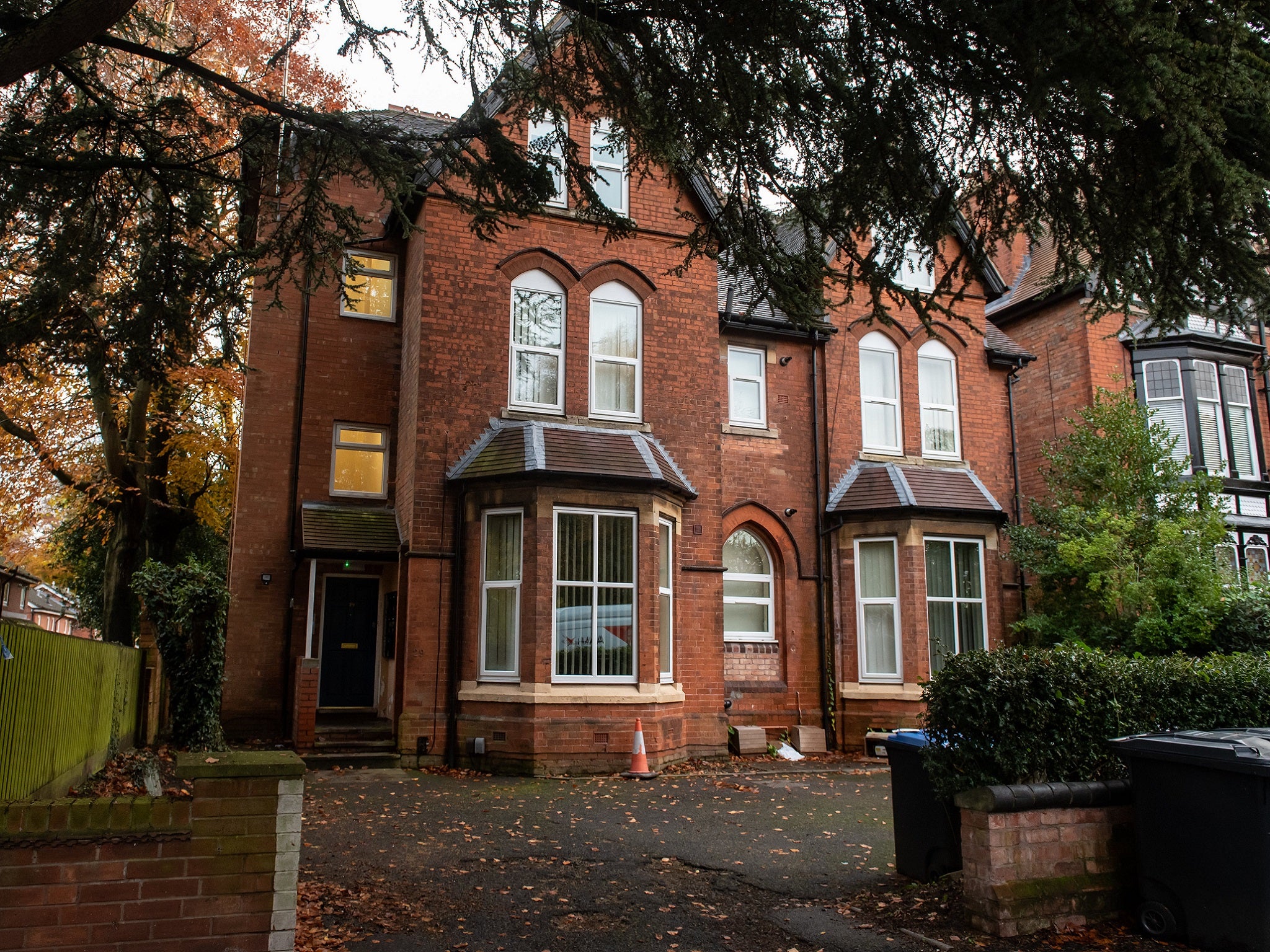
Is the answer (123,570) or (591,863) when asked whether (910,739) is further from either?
(123,570)

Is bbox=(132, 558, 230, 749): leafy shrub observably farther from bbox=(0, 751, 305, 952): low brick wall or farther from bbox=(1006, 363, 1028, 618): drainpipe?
bbox=(1006, 363, 1028, 618): drainpipe

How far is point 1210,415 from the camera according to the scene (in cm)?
2062

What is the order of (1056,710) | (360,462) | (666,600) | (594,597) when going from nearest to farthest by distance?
(1056,710) < (594,597) < (666,600) < (360,462)

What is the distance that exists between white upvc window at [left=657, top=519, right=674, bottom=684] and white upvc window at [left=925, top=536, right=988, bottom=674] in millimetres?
4883

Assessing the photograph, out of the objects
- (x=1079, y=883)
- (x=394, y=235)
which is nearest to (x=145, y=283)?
(x=1079, y=883)

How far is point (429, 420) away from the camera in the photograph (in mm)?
14469

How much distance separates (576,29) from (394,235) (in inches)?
430

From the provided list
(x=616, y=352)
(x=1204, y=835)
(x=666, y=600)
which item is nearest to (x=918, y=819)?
(x=1204, y=835)

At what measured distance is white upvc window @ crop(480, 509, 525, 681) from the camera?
45.6ft

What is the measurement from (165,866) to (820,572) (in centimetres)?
1424

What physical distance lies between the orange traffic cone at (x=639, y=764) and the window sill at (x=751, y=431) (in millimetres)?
5928

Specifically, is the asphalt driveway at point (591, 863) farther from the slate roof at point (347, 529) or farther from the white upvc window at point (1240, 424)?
the white upvc window at point (1240, 424)

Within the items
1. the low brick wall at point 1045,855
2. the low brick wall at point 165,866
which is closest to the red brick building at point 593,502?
the low brick wall at point 1045,855

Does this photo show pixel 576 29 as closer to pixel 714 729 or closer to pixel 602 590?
pixel 602 590
